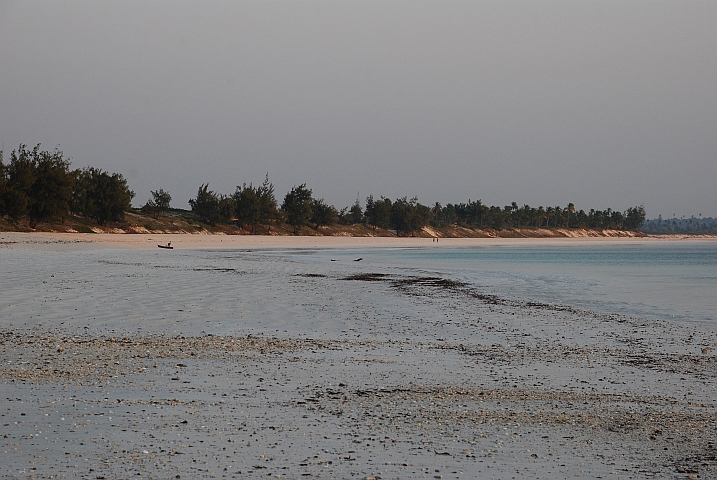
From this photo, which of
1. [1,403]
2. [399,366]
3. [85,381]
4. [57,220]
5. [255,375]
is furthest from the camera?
[57,220]

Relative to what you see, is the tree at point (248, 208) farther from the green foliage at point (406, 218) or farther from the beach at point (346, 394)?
the beach at point (346, 394)

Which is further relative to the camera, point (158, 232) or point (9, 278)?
point (158, 232)

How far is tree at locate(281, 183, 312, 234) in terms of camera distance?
370 feet

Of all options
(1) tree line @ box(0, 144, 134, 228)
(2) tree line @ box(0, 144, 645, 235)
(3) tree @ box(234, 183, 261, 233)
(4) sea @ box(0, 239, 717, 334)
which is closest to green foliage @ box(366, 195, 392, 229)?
(2) tree line @ box(0, 144, 645, 235)

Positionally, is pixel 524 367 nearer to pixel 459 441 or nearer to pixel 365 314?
pixel 459 441

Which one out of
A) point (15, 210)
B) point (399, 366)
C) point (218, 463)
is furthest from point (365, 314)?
point (15, 210)

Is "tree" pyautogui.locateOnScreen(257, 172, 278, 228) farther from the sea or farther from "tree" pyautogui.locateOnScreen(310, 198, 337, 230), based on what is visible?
the sea

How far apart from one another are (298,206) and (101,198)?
34400 mm

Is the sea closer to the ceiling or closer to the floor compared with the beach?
closer to the floor

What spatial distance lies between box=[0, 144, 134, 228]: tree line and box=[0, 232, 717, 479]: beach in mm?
60312

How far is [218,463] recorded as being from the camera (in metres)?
5.43

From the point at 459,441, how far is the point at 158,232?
85.4 meters

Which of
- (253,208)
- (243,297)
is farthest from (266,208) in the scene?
(243,297)

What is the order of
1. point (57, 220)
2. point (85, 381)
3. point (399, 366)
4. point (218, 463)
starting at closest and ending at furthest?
point (218, 463) < point (85, 381) < point (399, 366) < point (57, 220)
